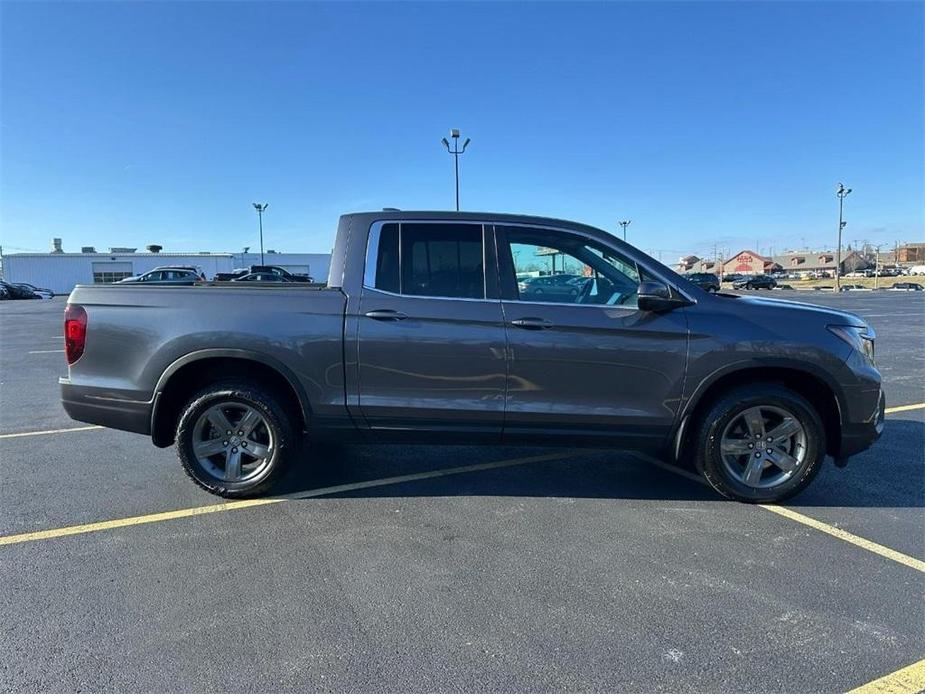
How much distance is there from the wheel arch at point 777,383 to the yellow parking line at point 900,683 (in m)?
1.76

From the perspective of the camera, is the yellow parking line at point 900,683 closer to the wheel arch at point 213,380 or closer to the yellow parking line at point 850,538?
the yellow parking line at point 850,538

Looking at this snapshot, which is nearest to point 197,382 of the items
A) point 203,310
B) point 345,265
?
point 203,310

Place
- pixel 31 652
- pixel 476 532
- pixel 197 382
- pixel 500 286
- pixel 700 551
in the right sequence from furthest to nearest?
1. pixel 197 382
2. pixel 500 286
3. pixel 476 532
4. pixel 700 551
5. pixel 31 652

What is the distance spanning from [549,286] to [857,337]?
7.05ft

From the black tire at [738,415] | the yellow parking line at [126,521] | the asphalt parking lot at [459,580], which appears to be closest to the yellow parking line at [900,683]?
the asphalt parking lot at [459,580]

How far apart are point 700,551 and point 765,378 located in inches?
53.9

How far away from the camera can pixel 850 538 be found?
142 inches

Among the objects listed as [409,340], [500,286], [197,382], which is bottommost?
[197,382]

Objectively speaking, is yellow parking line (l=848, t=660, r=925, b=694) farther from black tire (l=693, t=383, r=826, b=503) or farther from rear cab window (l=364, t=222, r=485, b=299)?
rear cab window (l=364, t=222, r=485, b=299)

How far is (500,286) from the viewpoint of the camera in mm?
3963

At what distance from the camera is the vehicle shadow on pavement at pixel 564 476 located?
430cm

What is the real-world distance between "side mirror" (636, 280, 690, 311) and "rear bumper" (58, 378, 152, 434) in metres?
3.46

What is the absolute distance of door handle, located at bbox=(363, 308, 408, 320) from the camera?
3891 millimetres

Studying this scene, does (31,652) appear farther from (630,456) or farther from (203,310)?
(630,456)
